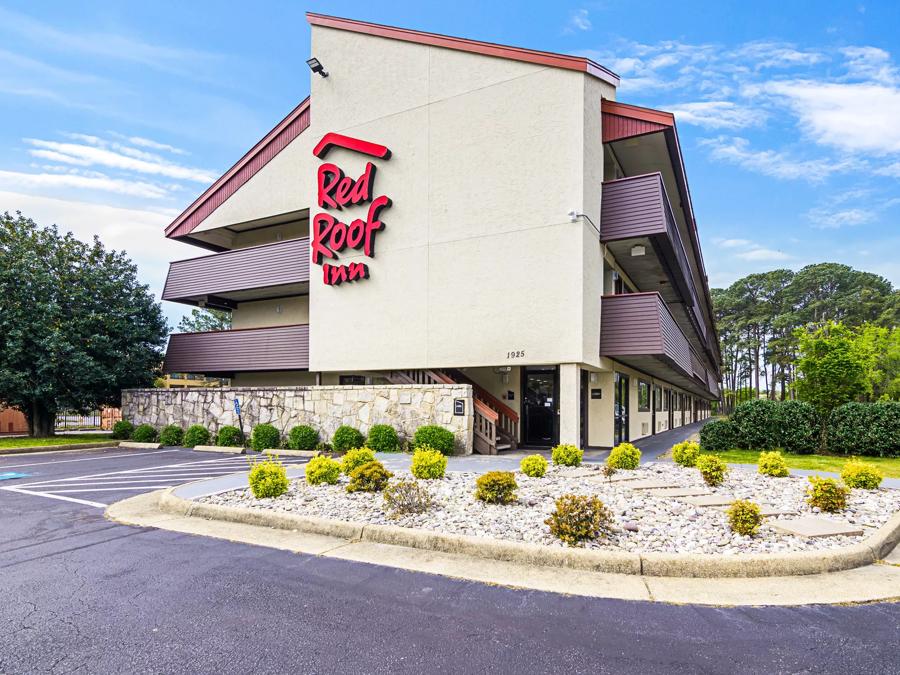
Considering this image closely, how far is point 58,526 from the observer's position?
728cm

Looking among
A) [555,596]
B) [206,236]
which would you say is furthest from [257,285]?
[555,596]

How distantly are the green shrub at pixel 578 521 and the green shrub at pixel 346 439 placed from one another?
10.3 meters

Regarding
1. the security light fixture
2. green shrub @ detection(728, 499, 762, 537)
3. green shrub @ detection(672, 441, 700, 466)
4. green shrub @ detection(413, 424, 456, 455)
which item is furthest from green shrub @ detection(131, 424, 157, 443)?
green shrub @ detection(728, 499, 762, 537)

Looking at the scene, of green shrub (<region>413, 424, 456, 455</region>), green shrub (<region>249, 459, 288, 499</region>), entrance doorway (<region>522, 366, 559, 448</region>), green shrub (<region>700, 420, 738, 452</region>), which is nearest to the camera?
green shrub (<region>249, 459, 288, 499</region>)

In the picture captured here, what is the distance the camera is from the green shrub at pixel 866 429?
516 inches

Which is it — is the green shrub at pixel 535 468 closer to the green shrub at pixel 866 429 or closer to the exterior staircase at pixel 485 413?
the exterior staircase at pixel 485 413

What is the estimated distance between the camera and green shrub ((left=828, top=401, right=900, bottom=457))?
13.1m

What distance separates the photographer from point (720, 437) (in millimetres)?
14883

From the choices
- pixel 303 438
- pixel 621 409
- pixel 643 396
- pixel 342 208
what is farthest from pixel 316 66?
pixel 643 396

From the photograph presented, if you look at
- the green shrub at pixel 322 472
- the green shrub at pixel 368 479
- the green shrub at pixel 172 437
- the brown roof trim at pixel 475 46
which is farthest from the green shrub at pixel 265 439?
the brown roof trim at pixel 475 46

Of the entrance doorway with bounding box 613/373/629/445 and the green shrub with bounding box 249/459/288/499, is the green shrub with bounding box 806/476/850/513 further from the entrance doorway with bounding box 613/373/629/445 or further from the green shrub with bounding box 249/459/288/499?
the entrance doorway with bounding box 613/373/629/445

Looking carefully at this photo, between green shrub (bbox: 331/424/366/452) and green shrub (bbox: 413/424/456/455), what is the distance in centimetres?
204

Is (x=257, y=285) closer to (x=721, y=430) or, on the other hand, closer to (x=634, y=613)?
(x=721, y=430)

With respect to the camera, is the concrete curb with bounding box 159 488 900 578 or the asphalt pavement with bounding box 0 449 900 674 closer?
the asphalt pavement with bounding box 0 449 900 674
